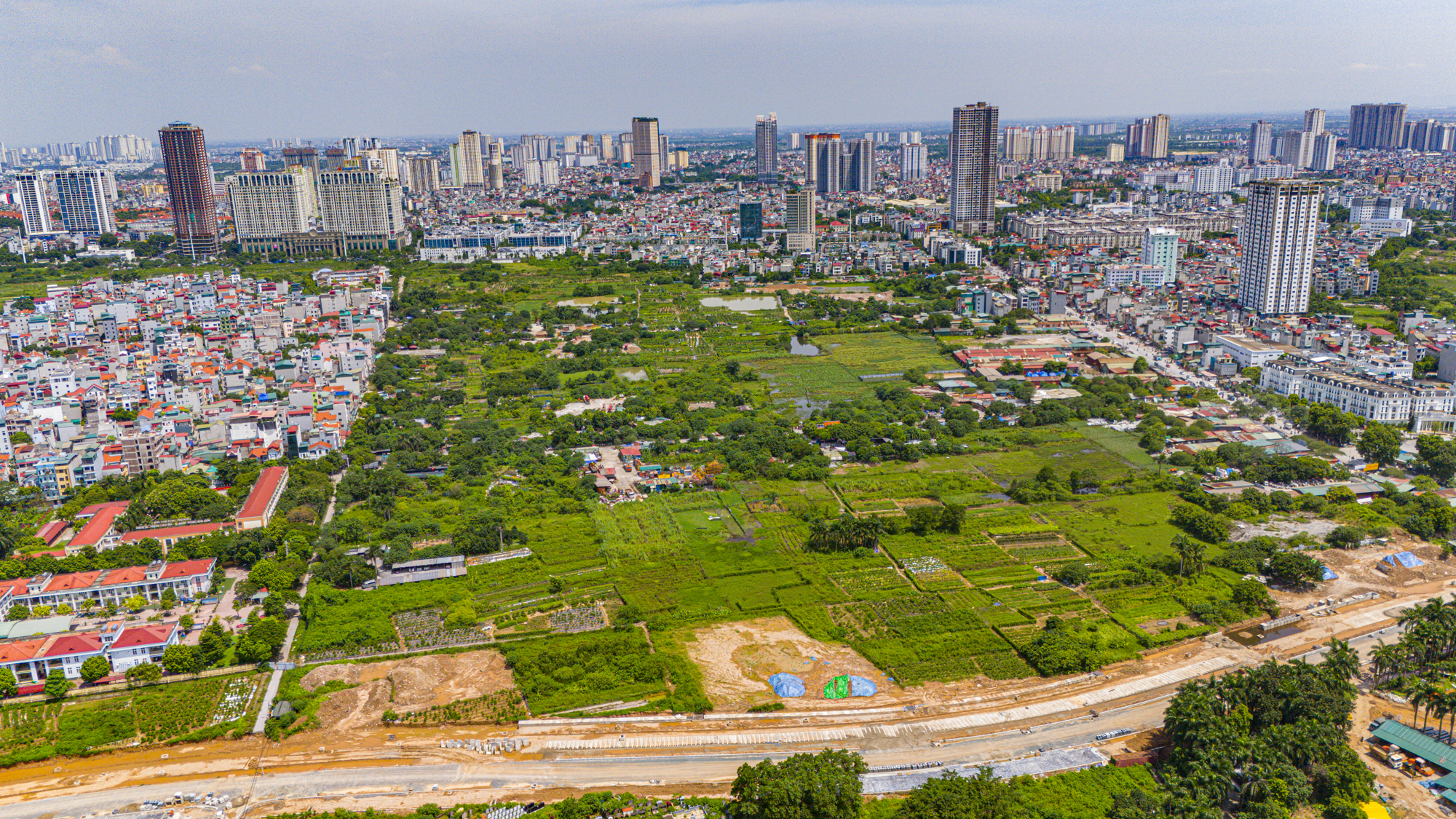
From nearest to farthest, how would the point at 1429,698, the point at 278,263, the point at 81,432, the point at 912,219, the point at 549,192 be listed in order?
the point at 1429,698
the point at 81,432
the point at 278,263
the point at 912,219
the point at 549,192

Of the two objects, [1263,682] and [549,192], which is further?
[549,192]

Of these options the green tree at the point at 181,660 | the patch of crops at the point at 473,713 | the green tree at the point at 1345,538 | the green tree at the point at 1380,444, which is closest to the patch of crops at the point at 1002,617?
the green tree at the point at 1345,538

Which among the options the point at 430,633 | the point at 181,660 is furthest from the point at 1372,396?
the point at 181,660

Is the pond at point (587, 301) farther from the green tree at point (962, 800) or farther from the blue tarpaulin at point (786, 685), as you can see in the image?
the green tree at point (962, 800)

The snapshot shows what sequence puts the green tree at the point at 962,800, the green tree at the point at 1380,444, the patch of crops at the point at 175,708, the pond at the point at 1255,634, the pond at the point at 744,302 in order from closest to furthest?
the green tree at the point at 962,800 → the patch of crops at the point at 175,708 → the pond at the point at 1255,634 → the green tree at the point at 1380,444 → the pond at the point at 744,302

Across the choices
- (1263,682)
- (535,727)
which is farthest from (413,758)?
(1263,682)

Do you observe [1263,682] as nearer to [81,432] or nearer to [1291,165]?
[81,432]

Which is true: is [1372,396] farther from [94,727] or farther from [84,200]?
[84,200]
